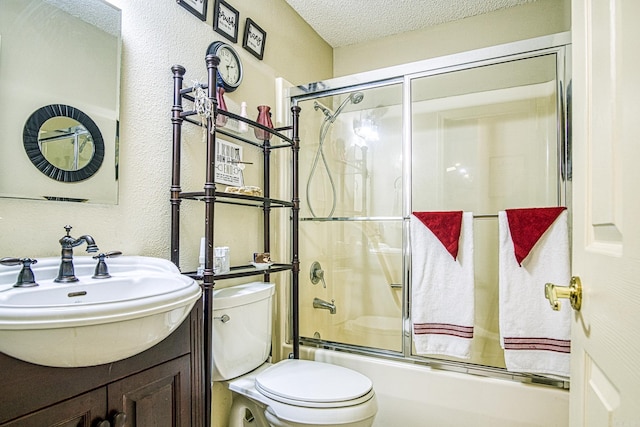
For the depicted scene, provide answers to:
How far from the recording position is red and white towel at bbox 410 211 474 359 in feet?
5.40

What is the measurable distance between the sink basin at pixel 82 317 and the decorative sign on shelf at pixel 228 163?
732mm

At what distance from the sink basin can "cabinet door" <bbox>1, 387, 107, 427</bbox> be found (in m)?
0.11

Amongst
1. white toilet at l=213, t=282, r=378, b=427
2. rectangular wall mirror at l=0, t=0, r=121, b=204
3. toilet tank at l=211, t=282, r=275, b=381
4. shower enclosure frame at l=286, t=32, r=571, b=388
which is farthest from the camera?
shower enclosure frame at l=286, t=32, r=571, b=388

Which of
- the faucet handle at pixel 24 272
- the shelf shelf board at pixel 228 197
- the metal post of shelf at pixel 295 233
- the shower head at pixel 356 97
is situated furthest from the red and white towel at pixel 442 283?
the faucet handle at pixel 24 272

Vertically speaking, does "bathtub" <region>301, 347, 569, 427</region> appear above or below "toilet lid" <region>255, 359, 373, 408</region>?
below

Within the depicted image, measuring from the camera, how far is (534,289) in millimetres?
1536

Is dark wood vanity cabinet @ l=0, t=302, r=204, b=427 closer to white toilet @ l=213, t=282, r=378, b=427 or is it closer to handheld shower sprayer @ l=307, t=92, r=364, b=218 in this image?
white toilet @ l=213, t=282, r=378, b=427

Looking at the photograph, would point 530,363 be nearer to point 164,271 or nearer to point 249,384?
point 249,384

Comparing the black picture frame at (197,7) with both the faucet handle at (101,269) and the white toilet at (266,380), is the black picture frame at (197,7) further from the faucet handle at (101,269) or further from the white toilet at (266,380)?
the white toilet at (266,380)

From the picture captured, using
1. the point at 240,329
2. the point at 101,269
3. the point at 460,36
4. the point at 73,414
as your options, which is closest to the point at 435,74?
the point at 460,36

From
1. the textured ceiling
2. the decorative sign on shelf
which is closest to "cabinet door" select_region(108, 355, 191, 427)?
the decorative sign on shelf

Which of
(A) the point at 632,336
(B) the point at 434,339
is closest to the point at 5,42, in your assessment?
(A) the point at 632,336

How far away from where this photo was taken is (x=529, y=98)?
6.21 ft

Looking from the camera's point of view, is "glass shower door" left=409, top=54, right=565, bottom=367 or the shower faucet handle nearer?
"glass shower door" left=409, top=54, right=565, bottom=367
